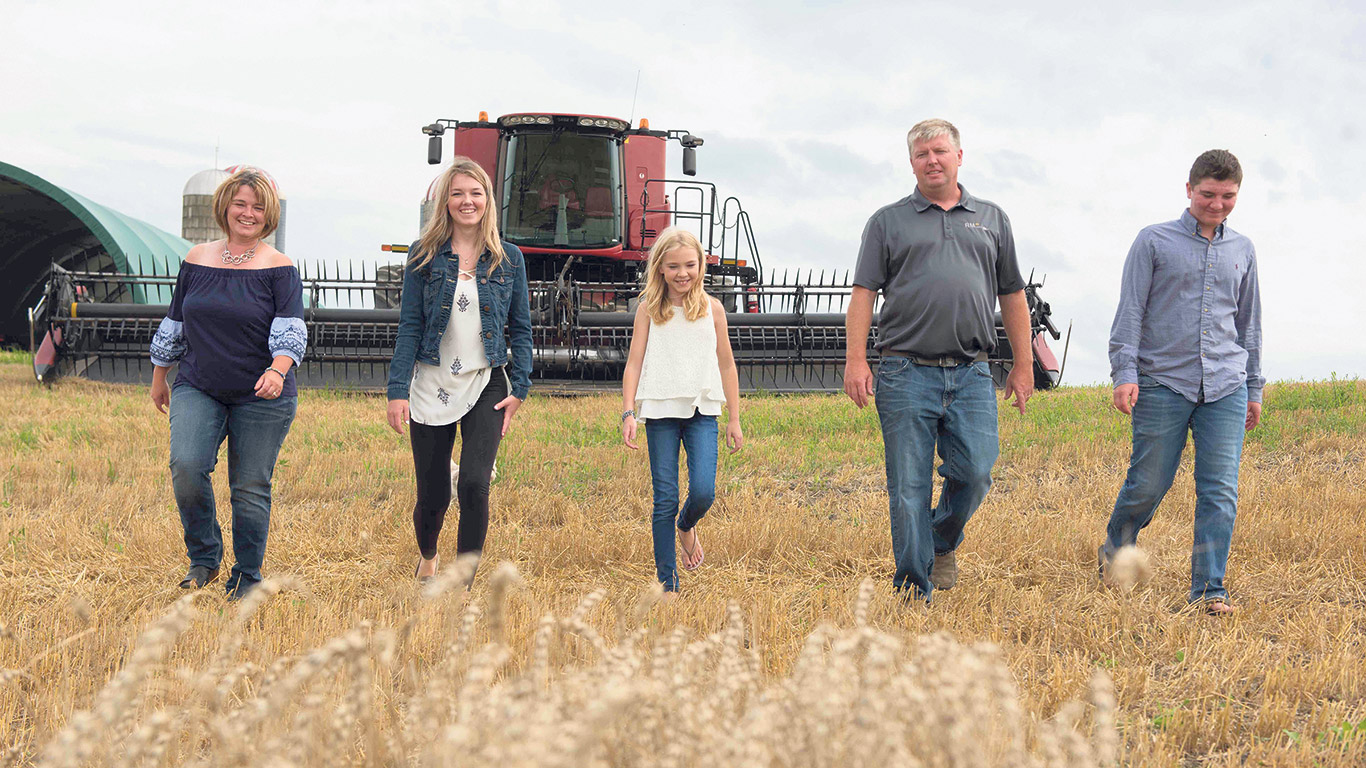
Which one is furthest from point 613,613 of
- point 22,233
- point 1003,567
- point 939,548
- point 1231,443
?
point 22,233

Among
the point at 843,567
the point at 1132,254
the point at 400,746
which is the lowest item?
the point at 843,567

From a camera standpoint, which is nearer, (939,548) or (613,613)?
(613,613)

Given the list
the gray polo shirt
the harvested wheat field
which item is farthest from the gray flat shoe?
the gray polo shirt

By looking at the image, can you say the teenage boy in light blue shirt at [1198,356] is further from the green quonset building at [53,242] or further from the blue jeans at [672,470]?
the green quonset building at [53,242]

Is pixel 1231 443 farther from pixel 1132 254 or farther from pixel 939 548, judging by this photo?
pixel 939 548

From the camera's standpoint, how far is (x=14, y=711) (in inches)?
117

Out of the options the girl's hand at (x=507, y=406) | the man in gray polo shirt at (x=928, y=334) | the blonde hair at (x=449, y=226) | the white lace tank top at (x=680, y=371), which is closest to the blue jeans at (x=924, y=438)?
the man in gray polo shirt at (x=928, y=334)

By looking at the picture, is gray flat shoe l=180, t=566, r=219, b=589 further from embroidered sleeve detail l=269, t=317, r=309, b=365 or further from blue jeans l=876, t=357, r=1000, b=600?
blue jeans l=876, t=357, r=1000, b=600

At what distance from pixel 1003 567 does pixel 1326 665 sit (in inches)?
67.4

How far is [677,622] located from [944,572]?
4.42 ft

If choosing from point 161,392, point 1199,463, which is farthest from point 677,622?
point 161,392

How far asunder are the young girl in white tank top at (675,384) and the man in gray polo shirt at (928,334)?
22.1 inches

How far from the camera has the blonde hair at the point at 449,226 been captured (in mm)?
4164

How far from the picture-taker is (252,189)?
162 inches
